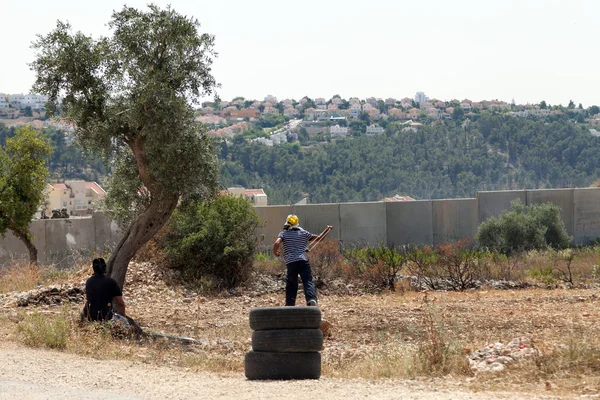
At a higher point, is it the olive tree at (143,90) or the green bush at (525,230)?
the olive tree at (143,90)

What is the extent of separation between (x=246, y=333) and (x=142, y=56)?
555 cm

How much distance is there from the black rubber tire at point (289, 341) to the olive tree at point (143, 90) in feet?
21.8

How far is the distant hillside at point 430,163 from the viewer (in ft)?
378

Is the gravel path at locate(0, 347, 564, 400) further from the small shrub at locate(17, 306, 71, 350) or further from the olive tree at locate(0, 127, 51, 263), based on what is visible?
the olive tree at locate(0, 127, 51, 263)

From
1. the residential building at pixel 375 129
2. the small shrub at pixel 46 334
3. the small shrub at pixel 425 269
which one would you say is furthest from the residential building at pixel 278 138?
the small shrub at pixel 46 334

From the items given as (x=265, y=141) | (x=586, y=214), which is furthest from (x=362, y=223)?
(x=265, y=141)

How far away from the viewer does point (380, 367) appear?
1109 centimetres

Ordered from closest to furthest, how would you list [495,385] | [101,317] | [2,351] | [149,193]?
[495,385] < [2,351] < [101,317] < [149,193]

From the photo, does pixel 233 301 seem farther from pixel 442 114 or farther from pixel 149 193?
pixel 442 114

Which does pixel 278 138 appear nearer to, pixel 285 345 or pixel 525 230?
pixel 525 230

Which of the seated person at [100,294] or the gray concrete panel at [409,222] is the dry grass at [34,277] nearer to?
the seated person at [100,294]

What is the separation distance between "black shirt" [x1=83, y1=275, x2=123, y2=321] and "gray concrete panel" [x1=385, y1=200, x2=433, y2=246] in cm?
1958

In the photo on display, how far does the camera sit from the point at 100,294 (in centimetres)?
1458

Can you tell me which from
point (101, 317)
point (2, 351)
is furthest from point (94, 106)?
point (2, 351)
